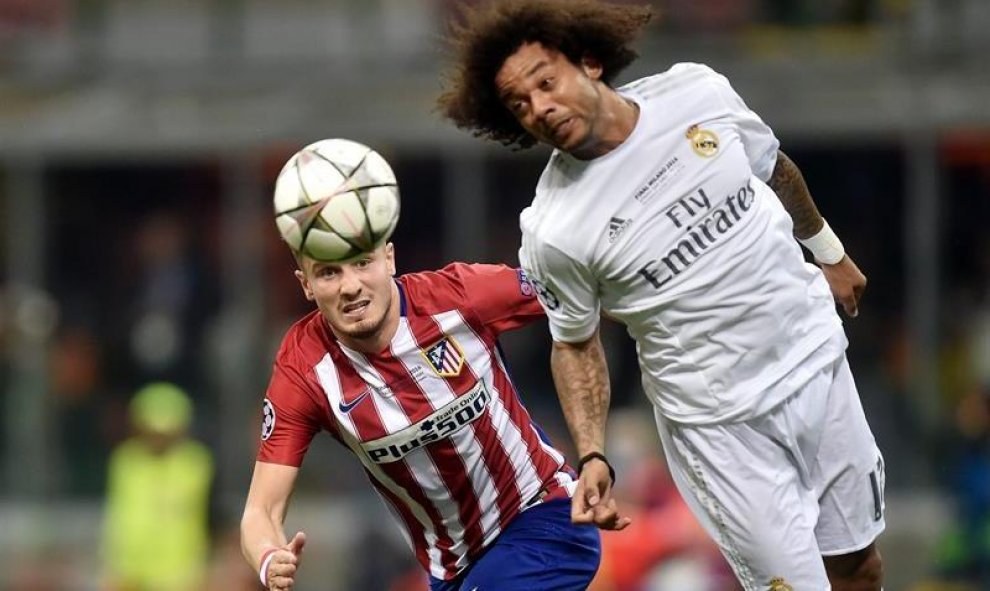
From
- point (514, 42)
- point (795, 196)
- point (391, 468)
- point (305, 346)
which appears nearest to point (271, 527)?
point (391, 468)

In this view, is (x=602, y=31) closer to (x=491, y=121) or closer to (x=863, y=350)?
(x=491, y=121)

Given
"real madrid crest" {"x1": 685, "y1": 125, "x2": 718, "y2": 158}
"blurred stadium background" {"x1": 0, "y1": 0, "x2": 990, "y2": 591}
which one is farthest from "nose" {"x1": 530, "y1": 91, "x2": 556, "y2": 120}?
"blurred stadium background" {"x1": 0, "y1": 0, "x2": 990, "y2": 591}

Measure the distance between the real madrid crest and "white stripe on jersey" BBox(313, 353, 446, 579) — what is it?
1.28m

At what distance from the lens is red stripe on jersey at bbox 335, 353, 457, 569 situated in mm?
5852

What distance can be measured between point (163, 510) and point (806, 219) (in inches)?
302

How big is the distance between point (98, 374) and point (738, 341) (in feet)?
32.8

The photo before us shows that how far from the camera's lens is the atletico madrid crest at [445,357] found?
5.88 m

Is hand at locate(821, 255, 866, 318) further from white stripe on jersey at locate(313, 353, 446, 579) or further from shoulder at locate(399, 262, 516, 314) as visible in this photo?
white stripe on jersey at locate(313, 353, 446, 579)

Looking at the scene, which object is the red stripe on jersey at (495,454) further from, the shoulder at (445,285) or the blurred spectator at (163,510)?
the blurred spectator at (163,510)

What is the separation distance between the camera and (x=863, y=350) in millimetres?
13695

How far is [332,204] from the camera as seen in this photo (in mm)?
5473

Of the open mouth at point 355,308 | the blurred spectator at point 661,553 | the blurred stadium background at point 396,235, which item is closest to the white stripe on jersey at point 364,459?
the open mouth at point 355,308

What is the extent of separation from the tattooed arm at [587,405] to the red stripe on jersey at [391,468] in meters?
0.54

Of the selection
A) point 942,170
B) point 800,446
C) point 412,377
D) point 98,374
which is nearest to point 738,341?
point 800,446
